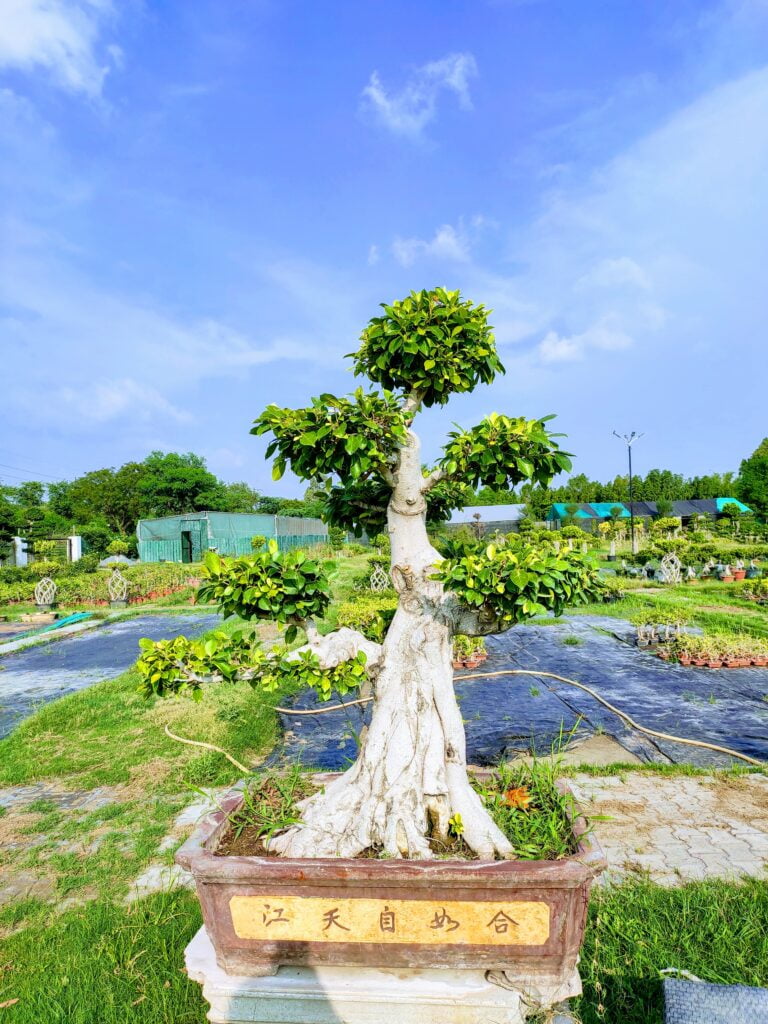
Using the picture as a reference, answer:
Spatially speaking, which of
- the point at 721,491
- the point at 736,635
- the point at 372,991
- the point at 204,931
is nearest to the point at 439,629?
the point at 372,991

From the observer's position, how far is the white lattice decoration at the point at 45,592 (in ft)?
47.1

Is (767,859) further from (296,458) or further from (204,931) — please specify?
(296,458)

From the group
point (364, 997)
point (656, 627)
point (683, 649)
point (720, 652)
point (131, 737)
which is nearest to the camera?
point (364, 997)

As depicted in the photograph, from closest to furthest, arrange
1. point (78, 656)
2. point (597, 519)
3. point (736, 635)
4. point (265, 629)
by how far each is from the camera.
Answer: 1. point (736, 635)
2. point (78, 656)
3. point (265, 629)
4. point (597, 519)

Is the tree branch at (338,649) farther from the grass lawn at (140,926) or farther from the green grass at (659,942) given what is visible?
the green grass at (659,942)

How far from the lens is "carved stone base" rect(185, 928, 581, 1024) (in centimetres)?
176

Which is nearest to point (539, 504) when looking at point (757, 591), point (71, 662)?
point (757, 591)

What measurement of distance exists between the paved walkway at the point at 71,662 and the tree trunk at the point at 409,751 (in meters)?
4.80

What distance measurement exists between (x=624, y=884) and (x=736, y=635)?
6322 millimetres

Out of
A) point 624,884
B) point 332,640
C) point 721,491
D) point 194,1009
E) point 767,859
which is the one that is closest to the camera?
point 194,1009

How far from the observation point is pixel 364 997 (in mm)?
1767

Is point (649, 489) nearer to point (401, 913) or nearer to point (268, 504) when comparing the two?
point (268, 504)

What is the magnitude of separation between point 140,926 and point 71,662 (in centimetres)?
711

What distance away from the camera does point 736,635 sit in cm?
791
